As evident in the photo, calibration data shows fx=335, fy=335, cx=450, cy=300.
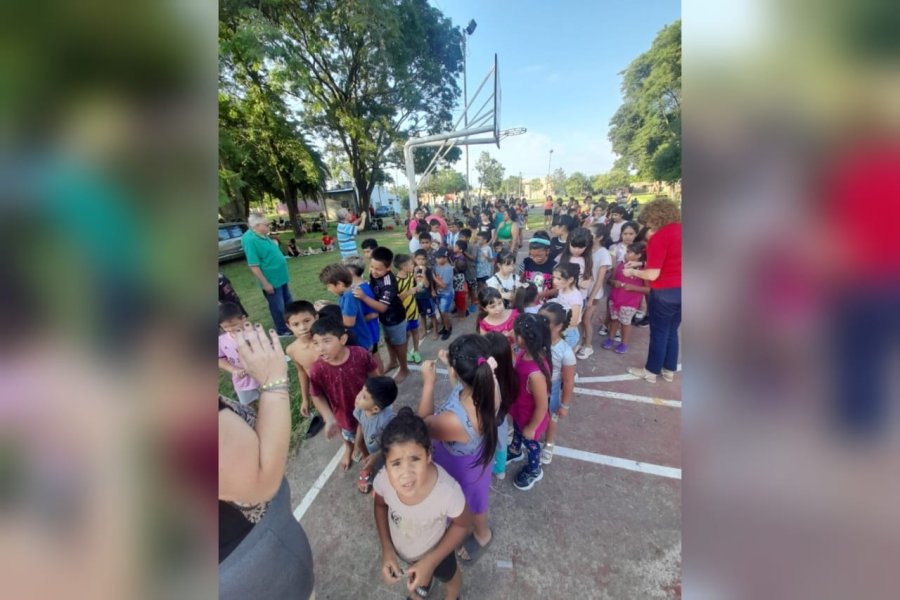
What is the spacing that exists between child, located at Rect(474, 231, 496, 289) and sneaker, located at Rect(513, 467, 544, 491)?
3.72 metres

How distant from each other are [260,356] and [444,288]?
4.31m

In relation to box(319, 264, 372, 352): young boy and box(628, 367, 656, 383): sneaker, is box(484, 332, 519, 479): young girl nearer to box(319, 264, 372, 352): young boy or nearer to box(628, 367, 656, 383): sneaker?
box(319, 264, 372, 352): young boy

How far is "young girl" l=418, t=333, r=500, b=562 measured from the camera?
1.90 meters

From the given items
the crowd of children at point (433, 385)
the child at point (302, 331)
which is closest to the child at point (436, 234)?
the crowd of children at point (433, 385)

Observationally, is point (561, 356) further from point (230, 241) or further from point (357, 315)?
point (230, 241)

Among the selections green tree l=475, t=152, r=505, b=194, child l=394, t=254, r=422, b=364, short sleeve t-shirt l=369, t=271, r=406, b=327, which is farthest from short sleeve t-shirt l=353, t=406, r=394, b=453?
green tree l=475, t=152, r=505, b=194

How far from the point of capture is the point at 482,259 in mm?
6070

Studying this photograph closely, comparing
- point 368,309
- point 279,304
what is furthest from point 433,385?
point 279,304

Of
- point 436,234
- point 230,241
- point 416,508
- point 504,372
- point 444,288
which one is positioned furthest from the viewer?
point 230,241

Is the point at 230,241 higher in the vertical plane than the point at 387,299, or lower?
higher

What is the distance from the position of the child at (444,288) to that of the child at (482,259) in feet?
2.62

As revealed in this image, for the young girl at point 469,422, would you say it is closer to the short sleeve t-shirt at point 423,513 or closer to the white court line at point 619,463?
the short sleeve t-shirt at point 423,513
